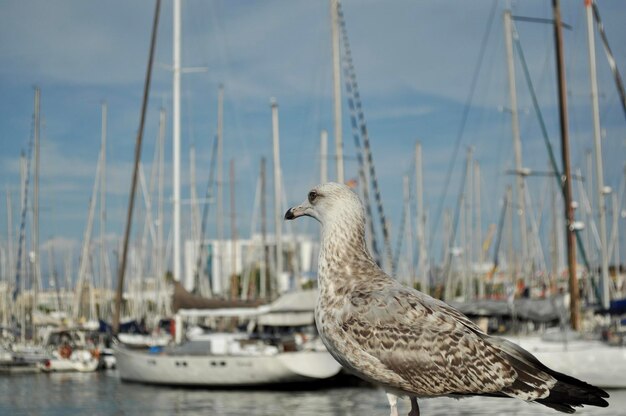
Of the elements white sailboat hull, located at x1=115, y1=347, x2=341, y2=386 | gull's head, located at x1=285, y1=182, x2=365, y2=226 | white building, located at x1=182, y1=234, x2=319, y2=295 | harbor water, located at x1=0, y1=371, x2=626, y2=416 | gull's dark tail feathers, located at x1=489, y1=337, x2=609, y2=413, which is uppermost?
gull's head, located at x1=285, y1=182, x2=365, y2=226

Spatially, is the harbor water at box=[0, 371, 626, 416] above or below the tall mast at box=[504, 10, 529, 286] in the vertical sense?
below

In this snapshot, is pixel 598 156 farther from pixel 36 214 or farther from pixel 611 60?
pixel 36 214

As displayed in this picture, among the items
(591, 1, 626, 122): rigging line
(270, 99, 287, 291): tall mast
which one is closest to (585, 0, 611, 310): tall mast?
(591, 1, 626, 122): rigging line

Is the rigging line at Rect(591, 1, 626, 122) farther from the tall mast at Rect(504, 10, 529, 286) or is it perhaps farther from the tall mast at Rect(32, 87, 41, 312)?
the tall mast at Rect(32, 87, 41, 312)

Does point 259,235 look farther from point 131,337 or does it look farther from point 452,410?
point 452,410

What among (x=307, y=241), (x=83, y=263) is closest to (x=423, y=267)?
(x=307, y=241)

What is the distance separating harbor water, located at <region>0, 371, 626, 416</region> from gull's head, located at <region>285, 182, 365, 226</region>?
1772 cm

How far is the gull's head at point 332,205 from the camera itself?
21.0 feet

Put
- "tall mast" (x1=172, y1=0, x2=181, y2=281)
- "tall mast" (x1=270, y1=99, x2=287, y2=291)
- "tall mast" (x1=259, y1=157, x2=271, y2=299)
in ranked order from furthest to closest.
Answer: "tall mast" (x1=259, y1=157, x2=271, y2=299) < "tall mast" (x1=270, y1=99, x2=287, y2=291) < "tall mast" (x1=172, y1=0, x2=181, y2=281)

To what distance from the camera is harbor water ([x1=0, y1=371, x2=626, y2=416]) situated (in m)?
26.5

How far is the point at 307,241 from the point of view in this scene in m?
54.0

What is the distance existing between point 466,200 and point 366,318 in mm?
57847

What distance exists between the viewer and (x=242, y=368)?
3222 centimetres

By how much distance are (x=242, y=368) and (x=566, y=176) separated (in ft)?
43.2
